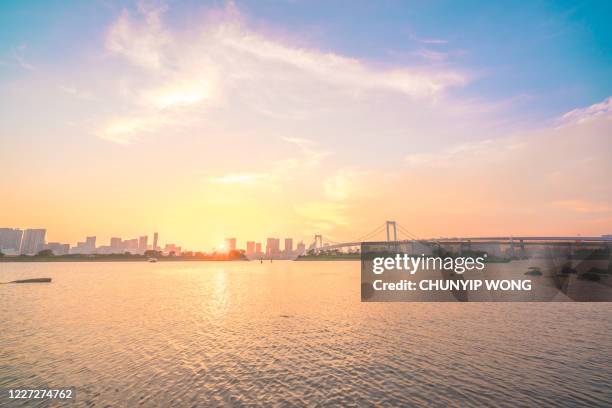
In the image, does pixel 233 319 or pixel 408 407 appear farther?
pixel 233 319

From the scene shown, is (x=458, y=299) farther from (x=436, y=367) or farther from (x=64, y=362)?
(x=64, y=362)

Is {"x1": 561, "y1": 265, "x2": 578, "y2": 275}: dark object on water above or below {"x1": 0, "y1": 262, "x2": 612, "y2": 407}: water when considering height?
above

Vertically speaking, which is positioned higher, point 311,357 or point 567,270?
point 567,270

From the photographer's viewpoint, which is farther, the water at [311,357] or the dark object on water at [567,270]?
the dark object on water at [567,270]

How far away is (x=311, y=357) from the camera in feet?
63.2

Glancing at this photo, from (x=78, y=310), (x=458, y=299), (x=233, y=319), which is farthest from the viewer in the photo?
(x=458, y=299)

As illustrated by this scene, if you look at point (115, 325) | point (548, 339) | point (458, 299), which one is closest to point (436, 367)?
point (548, 339)

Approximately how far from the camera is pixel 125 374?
1609 cm

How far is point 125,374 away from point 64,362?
488cm

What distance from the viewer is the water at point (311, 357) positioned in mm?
13664

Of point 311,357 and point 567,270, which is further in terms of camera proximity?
point 567,270

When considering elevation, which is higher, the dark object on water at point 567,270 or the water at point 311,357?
the dark object on water at point 567,270

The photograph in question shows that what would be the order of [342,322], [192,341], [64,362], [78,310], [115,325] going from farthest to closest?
1. [78,310]
2. [342,322]
3. [115,325]
4. [192,341]
5. [64,362]

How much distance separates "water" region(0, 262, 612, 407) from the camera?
13664 mm
